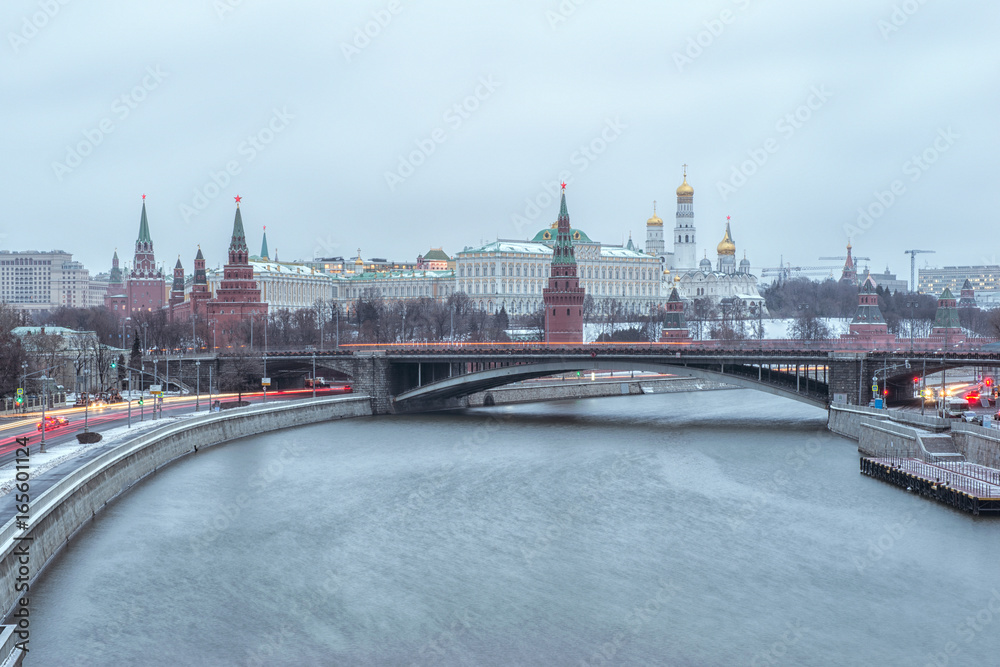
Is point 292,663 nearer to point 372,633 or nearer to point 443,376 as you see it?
point 372,633

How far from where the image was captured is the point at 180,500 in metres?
29.0

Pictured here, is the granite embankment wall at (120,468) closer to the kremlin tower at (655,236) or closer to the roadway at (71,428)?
the roadway at (71,428)

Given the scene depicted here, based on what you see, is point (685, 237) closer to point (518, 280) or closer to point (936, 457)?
point (518, 280)

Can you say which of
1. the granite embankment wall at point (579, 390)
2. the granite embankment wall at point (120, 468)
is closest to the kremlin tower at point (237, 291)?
the granite embankment wall at point (579, 390)

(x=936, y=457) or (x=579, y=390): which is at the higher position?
(x=579, y=390)

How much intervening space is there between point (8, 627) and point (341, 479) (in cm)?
1568

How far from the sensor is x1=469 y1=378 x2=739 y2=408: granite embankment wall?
5753 cm

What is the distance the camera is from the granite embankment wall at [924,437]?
97.9ft

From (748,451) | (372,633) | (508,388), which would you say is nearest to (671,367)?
(748,451)

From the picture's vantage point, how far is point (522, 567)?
75.5 feet

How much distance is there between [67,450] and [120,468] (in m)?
1.38

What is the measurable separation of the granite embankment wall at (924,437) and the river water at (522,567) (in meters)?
1.21

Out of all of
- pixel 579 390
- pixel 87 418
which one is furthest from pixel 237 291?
pixel 87 418

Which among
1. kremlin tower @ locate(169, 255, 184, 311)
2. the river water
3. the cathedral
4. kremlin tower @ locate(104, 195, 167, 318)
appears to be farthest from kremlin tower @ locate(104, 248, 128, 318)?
the river water
